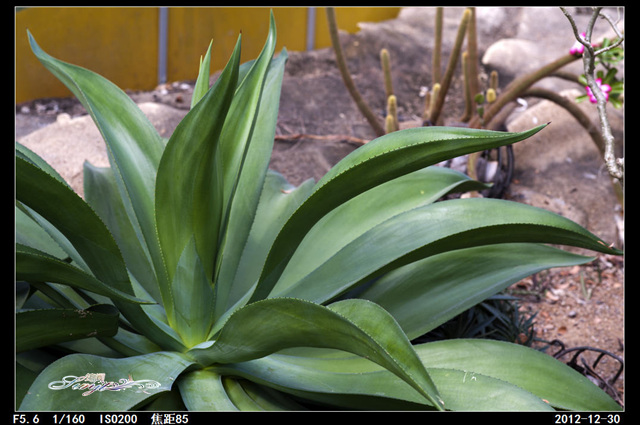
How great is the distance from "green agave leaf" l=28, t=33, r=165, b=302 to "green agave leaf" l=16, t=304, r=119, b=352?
6.6 inches

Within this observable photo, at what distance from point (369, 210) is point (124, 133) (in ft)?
1.67

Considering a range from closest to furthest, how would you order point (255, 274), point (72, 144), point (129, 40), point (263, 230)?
point (255, 274) → point (263, 230) → point (72, 144) → point (129, 40)

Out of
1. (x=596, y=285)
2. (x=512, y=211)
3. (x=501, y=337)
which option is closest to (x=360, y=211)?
(x=512, y=211)

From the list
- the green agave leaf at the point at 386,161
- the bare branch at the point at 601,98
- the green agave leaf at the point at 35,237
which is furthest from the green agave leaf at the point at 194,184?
the bare branch at the point at 601,98

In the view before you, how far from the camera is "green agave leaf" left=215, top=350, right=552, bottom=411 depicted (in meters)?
0.90

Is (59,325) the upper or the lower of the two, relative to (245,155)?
lower

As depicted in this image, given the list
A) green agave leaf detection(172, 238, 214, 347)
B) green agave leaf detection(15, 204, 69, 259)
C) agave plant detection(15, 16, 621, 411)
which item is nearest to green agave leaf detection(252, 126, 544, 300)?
agave plant detection(15, 16, 621, 411)

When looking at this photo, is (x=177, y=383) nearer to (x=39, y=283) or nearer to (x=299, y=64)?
(x=39, y=283)

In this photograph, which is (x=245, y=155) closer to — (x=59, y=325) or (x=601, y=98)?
(x=59, y=325)

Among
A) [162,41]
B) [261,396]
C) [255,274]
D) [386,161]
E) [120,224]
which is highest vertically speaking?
[162,41]

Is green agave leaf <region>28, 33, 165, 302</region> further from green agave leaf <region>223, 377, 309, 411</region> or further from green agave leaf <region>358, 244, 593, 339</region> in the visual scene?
green agave leaf <region>358, 244, 593, 339</region>

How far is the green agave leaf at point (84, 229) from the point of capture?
0.84 metres

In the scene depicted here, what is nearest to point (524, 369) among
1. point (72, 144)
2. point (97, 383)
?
point (97, 383)

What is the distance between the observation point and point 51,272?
2.87 feet
